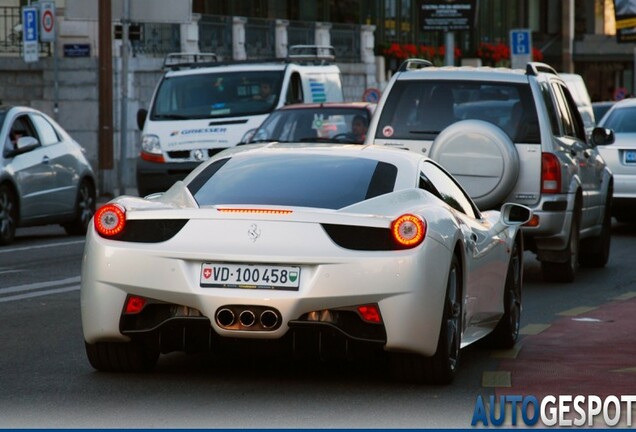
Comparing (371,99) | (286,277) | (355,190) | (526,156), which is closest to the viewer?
(286,277)

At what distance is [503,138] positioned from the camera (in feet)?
47.9

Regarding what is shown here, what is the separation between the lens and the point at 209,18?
45781 millimetres

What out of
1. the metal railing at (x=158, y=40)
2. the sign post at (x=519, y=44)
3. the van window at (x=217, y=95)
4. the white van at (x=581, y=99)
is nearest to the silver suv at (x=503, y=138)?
the van window at (x=217, y=95)

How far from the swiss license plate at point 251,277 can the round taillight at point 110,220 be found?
1.86 ft

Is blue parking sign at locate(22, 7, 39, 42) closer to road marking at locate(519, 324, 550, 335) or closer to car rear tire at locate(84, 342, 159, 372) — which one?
road marking at locate(519, 324, 550, 335)

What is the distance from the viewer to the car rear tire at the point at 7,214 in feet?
65.6

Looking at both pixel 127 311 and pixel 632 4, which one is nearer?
pixel 127 311

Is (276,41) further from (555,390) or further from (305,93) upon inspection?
(555,390)

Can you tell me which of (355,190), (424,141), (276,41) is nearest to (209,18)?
(276,41)

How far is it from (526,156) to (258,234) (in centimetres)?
693

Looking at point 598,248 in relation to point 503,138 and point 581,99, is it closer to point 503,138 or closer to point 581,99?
point 503,138

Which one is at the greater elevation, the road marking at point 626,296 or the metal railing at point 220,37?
the metal railing at point 220,37

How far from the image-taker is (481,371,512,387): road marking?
914cm

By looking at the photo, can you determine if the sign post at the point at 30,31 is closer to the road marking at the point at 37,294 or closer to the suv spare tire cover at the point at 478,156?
A: the road marking at the point at 37,294
